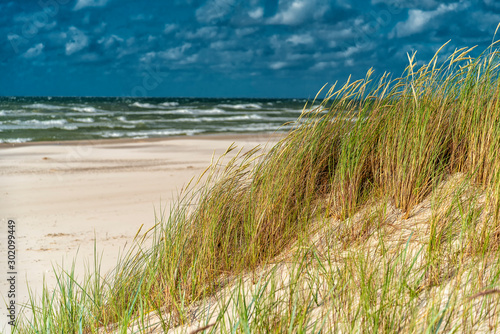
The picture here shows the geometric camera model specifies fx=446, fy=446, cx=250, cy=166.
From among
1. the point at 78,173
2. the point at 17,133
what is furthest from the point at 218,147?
the point at 17,133

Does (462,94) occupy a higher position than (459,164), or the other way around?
(462,94)

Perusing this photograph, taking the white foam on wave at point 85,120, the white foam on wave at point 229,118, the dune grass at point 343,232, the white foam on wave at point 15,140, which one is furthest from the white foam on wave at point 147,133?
the dune grass at point 343,232

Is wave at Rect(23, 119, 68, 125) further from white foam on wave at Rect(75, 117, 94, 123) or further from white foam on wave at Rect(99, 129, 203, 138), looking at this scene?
white foam on wave at Rect(99, 129, 203, 138)

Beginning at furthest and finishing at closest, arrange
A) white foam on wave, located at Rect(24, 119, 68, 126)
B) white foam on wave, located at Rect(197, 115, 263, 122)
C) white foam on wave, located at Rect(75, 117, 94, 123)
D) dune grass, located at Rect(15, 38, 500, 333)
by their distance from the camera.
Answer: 1. white foam on wave, located at Rect(197, 115, 263, 122)
2. white foam on wave, located at Rect(75, 117, 94, 123)
3. white foam on wave, located at Rect(24, 119, 68, 126)
4. dune grass, located at Rect(15, 38, 500, 333)

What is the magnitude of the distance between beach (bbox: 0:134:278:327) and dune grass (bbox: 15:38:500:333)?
1.12 feet

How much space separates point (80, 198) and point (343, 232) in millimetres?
6345

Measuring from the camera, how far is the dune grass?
1965 millimetres

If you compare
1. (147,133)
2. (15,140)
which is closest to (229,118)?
(147,133)

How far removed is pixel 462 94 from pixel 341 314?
1.86 metres

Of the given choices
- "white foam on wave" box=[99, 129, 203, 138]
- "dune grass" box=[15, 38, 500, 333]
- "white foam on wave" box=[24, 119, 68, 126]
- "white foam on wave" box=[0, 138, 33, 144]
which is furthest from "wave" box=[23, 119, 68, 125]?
"dune grass" box=[15, 38, 500, 333]

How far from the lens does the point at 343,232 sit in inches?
102

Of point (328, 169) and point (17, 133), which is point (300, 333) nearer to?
point (328, 169)

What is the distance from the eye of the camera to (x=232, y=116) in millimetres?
33312

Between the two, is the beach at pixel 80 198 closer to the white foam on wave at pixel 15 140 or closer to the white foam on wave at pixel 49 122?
the white foam on wave at pixel 15 140
